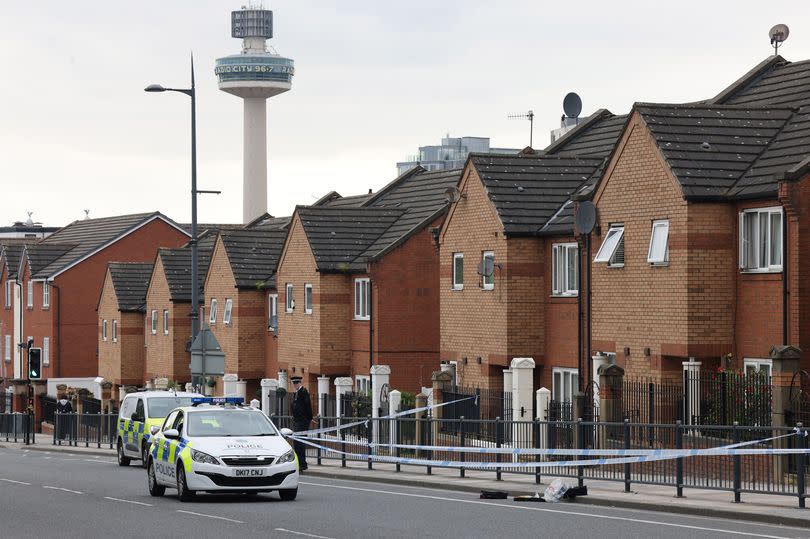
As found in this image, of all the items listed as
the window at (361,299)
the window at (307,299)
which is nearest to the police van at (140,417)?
the window at (361,299)

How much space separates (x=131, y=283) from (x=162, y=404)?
36070 millimetres

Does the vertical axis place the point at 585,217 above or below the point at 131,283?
above

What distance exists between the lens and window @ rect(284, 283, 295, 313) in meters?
49.6

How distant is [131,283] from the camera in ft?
226

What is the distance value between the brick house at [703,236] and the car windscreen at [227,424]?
9755 millimetres

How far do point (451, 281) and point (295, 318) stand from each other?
11295 millimetres

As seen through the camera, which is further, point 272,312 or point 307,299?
point 272,312

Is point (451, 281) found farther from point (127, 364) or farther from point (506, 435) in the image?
point (127, 364)

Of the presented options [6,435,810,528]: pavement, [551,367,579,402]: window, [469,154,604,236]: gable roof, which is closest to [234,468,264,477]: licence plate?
[6,435,810,528]: pavement

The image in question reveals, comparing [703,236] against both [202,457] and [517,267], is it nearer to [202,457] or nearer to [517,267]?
[517,267]

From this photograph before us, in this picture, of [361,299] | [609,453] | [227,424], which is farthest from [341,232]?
[609,453]

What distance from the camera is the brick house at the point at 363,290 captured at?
45.3 metres

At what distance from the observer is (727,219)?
29.4 metres

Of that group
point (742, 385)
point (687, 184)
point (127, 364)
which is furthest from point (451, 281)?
point (127, 364)
